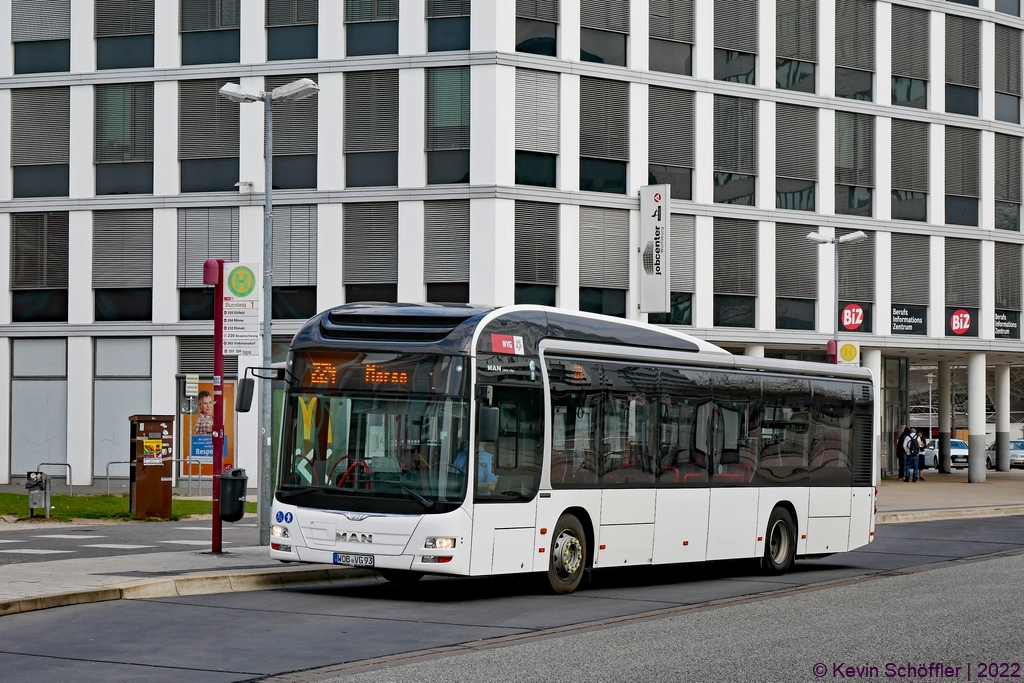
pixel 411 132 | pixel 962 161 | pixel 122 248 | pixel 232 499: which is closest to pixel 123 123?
pixel 122 248

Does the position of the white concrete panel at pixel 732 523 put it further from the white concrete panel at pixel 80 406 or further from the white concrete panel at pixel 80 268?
the white concrete panel at pixel 80 268

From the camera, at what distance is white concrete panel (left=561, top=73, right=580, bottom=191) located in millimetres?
36781

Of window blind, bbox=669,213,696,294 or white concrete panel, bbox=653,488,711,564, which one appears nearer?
white concrete panel, bbox=653,488,711,564

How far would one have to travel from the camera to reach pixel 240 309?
18.3 m

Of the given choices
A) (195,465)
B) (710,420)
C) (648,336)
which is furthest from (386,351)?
(195,465)

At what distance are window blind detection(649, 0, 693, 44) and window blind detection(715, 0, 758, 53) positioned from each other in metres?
1.04

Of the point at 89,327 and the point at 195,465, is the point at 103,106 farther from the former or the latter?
the point at 195,465

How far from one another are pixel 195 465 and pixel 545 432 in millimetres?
23070

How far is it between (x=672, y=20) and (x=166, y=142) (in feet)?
45.8

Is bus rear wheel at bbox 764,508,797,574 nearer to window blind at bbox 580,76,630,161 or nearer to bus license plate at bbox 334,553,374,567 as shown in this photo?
bus license plate at bbox 334,553,374,567

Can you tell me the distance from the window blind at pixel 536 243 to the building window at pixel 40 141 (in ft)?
39.9

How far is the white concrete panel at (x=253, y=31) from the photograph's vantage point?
37.1 meters

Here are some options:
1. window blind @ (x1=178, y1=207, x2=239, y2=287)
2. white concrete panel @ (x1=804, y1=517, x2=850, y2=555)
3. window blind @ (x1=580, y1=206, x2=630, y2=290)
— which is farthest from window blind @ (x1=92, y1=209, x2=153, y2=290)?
white concrete panel @ (x1=804, y1=517, x2=850, y2=555)

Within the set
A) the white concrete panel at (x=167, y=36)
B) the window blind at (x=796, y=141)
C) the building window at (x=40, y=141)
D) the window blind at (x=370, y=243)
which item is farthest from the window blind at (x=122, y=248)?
the window blind at (x=796, y=141)
